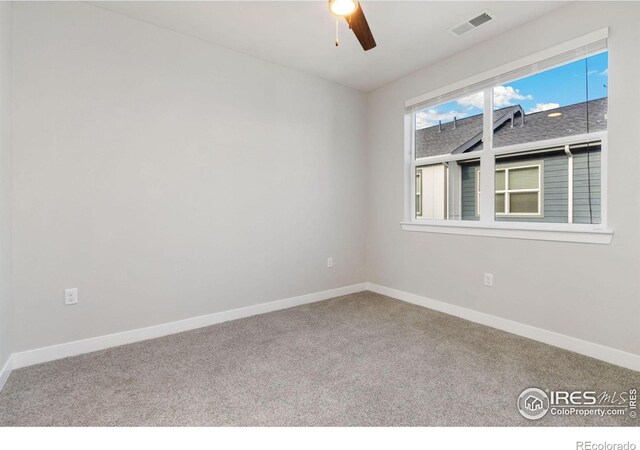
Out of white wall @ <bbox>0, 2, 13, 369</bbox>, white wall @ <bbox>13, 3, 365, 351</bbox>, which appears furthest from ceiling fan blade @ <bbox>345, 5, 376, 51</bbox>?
white wall @ <bbox>0, 2, 13, 369</bbox>

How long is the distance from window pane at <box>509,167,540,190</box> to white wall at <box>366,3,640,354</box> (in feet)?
1.60

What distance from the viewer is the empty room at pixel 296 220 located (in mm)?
1871

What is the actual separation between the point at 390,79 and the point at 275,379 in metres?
3.32

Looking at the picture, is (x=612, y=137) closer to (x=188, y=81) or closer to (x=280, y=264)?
(x=280, y=264)

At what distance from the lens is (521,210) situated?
2805 mm

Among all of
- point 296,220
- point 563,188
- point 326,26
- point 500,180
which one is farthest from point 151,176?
point 563,188

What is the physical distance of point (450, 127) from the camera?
132 inches

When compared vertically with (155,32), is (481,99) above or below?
below

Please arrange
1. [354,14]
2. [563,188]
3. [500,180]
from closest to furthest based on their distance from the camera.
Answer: [354,14]
[563,188]
[500,180]

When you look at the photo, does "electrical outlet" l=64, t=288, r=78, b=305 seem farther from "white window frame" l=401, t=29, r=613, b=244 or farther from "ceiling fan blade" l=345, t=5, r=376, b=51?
"white window frame" l=401, t=29, r=613, b=244

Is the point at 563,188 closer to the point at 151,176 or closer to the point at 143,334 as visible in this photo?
the point at 151,176

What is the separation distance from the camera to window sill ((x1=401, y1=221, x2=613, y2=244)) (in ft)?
7.53

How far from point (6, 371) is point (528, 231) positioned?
3810mm
